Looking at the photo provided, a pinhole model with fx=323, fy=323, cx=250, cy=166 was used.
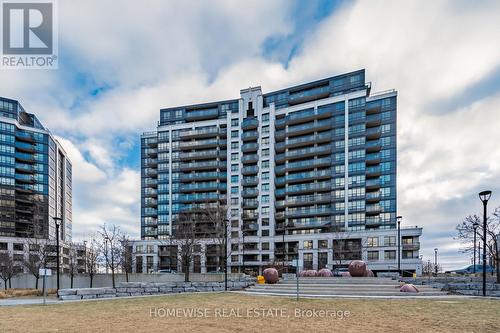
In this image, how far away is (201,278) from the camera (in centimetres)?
4391

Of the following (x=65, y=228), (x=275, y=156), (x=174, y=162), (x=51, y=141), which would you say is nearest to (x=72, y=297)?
(x=275, y=156)

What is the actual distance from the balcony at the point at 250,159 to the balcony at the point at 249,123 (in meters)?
7.75

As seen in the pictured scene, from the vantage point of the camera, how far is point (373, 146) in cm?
7738

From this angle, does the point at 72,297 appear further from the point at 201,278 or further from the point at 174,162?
the point at 174,162

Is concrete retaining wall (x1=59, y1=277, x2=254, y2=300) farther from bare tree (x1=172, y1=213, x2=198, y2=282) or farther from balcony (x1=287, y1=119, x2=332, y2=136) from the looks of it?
balcony (x1=287, y1=119, x2=332, y2=136)

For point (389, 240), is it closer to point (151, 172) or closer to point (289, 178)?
point (289, 178)

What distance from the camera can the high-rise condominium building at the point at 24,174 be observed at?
83.2 m

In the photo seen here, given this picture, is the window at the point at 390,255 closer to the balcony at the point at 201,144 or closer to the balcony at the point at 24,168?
the balcony at the point at 201,144

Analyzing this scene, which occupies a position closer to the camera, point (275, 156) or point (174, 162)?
point (275, 156)

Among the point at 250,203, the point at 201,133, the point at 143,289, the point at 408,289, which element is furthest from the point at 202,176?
the point at 408,289

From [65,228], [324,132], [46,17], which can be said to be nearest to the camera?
[46,17]

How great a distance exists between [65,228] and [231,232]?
67.8 metres

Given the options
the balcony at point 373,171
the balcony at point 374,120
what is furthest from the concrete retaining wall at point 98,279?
the balcony at point 374,120

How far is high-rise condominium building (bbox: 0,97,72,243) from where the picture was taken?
8319 centimetres
